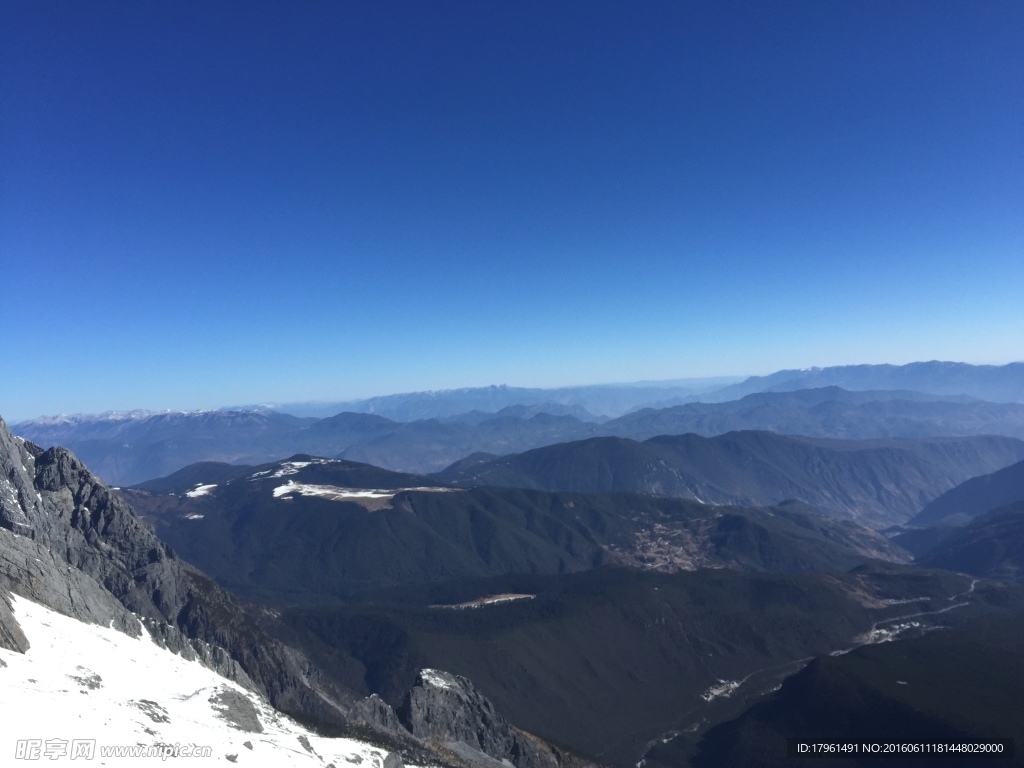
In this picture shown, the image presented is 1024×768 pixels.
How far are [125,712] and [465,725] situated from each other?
→ 6930cm

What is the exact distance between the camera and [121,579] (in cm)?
10088

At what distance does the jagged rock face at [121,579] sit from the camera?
240 ft

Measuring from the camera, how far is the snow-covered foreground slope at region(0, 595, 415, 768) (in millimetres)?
37562

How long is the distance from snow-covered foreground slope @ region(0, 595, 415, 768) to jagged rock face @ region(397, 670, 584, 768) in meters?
33.2

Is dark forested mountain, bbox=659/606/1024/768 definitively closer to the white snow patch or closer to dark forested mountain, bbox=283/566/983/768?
dark forested mountain, bbox=283/566/983/768

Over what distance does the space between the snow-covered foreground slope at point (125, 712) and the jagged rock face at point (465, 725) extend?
33.2 meters

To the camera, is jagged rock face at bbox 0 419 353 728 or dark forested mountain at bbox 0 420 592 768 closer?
dark forested mountain at bbox 0 420 592 768

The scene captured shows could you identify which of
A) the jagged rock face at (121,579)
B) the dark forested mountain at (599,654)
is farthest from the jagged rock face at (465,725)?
the dark forested mountain at (599,654)

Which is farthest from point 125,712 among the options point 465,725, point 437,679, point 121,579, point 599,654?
point 599,654

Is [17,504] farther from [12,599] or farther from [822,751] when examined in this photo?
[822,751]

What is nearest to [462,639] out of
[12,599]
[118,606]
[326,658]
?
[326,658]

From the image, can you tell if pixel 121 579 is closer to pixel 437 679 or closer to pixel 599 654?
pixel 437 679

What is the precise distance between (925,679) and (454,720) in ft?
349

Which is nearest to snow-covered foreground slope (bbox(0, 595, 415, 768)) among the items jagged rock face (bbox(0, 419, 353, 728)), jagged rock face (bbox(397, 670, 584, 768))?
jagged rock face (bbox(0, 419, 353, 728))
